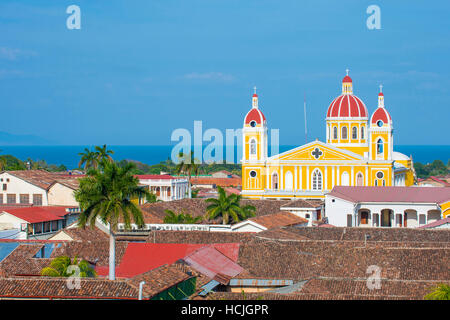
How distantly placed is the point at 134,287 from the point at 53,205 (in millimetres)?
35034

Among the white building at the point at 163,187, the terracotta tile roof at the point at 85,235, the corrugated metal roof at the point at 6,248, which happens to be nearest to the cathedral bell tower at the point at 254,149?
the white building at the point at 163,187

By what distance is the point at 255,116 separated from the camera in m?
73.9

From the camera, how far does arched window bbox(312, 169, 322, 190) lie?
238 feet

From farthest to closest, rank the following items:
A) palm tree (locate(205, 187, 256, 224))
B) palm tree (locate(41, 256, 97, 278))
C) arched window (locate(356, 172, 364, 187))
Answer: arched window (locate(356, 172, 364, 187)), palm tree (locate(205, 187, 256, 224)), palm tree (locate(41, 256, 97, 278))

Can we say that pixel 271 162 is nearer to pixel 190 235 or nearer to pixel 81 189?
pixel 190 235

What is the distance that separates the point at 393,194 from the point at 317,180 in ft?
37.4

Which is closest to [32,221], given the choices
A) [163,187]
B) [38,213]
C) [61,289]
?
[38,213]

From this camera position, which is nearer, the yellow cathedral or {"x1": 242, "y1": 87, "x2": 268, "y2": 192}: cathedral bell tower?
the yellow cathedral

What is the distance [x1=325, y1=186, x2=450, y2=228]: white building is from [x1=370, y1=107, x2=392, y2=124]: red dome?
10986 mm

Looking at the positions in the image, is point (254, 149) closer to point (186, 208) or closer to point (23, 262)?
point (186, 208)

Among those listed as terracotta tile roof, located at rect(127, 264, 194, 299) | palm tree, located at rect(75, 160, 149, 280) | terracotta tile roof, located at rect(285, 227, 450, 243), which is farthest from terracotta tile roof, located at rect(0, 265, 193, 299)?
terracotta tile roof, located at rect(285, 227, 450, 243)

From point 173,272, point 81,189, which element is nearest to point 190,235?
point 81,189

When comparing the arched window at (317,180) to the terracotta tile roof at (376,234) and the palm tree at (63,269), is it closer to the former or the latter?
the terracotta tile roof at (376,234)

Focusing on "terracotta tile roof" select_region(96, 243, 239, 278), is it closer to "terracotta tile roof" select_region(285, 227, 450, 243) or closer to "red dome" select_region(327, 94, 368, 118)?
"terracotta tile roof" select_region(285, 227, 450, 243)
